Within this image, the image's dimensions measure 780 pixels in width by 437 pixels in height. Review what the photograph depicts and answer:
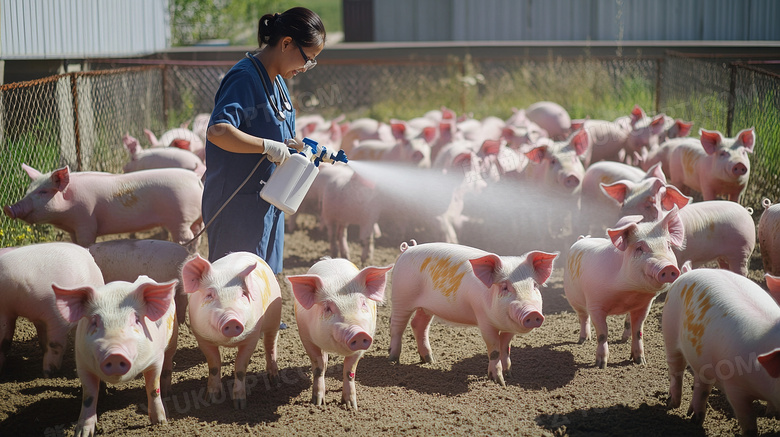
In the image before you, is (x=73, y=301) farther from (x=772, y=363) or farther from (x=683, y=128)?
(x=683, y=128)

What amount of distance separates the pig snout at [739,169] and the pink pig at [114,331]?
16.0ft

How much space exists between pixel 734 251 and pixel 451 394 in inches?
91.6

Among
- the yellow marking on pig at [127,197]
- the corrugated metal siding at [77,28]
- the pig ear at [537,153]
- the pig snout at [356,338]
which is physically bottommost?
the pig snout at [356,338]

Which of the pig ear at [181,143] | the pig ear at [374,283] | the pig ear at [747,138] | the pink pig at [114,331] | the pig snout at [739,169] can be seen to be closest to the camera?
the pink pig at [114,331]

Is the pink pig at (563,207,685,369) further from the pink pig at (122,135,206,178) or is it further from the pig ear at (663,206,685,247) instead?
the pink pig at (122,135,206,178)

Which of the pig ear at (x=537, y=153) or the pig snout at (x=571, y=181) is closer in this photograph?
the pig snout at (x=571, y=181)

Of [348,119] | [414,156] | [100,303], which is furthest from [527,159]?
[348,119]

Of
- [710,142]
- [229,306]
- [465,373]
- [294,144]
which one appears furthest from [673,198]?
[229,306]

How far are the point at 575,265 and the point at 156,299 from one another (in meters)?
2.40

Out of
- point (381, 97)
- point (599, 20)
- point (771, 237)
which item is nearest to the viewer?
point (771, 237)

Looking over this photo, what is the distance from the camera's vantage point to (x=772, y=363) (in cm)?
280

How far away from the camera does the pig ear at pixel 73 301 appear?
3.15 m

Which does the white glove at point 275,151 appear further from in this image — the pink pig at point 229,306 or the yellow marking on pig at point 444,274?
the yellow marking on pig at point 444,274

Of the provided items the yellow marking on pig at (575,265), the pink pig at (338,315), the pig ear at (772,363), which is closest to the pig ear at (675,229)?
the yellow marking on pig at (575,265)
